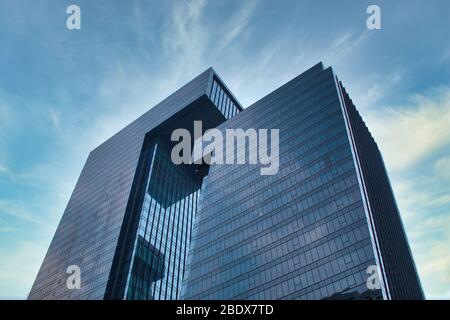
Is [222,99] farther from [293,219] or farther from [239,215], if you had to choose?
[293,219]

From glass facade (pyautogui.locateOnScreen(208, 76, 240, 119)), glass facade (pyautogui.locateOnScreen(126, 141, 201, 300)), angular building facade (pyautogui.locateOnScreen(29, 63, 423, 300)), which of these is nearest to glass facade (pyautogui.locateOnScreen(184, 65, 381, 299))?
angular building facade (pyautogui.locateOnScreen(29, 63, 423, 300))

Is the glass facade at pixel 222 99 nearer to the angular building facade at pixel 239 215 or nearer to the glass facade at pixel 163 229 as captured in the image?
the angular building facade at pixel 239 215

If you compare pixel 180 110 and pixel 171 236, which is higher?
pixel 180 110

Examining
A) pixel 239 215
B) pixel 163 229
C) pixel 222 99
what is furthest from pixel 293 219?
pixel 222 99

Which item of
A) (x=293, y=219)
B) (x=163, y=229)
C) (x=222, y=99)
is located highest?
(x=222, y=99)

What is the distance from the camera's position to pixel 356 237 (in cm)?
6162

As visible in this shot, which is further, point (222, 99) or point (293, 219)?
point (222, 99)

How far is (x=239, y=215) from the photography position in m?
82.8

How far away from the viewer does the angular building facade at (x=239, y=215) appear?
213 feet

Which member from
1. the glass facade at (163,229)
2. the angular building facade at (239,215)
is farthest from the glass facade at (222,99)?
the glass facade at (163,229)

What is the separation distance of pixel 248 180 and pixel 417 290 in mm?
42306
